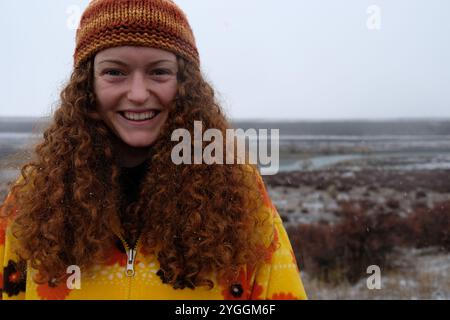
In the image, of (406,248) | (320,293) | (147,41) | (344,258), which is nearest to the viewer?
(147,41)

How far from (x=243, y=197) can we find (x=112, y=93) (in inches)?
25.9

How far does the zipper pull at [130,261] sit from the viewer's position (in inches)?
66.1

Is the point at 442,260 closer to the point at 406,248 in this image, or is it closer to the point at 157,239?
the point at 406,248

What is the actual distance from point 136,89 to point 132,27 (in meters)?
0.24

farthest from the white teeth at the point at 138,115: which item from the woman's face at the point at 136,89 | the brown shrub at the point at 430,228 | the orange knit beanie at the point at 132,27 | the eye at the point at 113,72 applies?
the brown shrub at the point at 430,228

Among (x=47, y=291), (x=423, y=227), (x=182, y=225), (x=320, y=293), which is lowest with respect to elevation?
(x=320, y=293)

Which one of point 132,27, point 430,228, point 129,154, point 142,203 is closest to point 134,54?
point 132,27

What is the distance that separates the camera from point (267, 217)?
1.88 m

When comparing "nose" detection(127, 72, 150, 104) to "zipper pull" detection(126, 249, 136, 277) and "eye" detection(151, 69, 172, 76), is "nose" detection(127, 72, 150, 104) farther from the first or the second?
"zipper pull" detection(126, 249, 136, 277)

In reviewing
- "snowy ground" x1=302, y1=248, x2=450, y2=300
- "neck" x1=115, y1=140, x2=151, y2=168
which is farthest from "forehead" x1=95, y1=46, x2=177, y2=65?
"snowy ground" x1=302, y1=248, x2=450, y2=300

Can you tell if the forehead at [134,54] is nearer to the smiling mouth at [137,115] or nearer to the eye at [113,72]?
the eye at [113,72]

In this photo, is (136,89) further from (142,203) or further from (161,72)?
(142,203)

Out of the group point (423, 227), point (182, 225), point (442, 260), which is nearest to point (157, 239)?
point (182, 225)

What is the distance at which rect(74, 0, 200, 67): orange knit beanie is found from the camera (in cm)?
169
